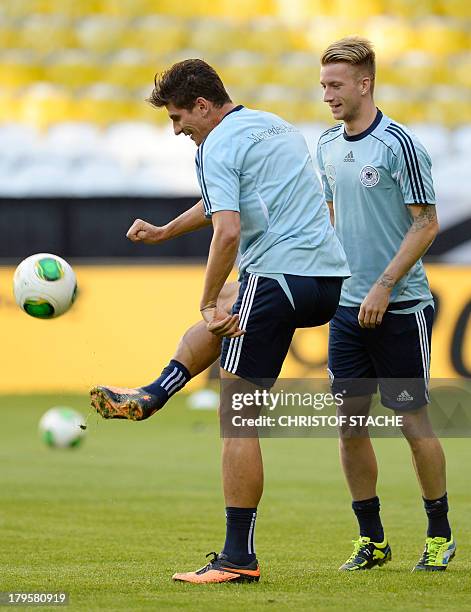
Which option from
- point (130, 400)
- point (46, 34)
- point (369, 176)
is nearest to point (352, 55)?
point (369, 176)

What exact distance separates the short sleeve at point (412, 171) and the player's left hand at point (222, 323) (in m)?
0.92

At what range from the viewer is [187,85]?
4656mm

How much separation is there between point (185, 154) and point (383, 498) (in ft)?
30.0

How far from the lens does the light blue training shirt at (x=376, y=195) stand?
5.05m

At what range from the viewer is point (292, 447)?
9.98 m

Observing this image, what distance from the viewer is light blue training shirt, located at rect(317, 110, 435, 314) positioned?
505 centimetres

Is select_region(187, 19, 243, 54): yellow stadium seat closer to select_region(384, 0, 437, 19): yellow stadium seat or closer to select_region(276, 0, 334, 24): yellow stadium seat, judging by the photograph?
select_region(276, 0, 334, 24): yellow stadium seat

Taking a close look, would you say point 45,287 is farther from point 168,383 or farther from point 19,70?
point 19,70

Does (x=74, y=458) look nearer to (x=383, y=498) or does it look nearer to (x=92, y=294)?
(x=383, y=498)

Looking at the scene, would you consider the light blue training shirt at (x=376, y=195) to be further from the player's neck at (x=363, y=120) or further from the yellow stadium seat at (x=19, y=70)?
the yellow stadium seat at (x=19, y=70)

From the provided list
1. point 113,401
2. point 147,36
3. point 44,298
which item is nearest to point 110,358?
point 147,36

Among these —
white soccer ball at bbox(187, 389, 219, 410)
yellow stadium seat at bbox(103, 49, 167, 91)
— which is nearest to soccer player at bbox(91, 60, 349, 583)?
white soccer ball at bbox(187, 389, 219, 410)

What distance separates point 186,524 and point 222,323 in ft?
6.54

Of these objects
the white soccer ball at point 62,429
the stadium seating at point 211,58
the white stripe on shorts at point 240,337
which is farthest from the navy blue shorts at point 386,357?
the stadium seating at point 211,58
